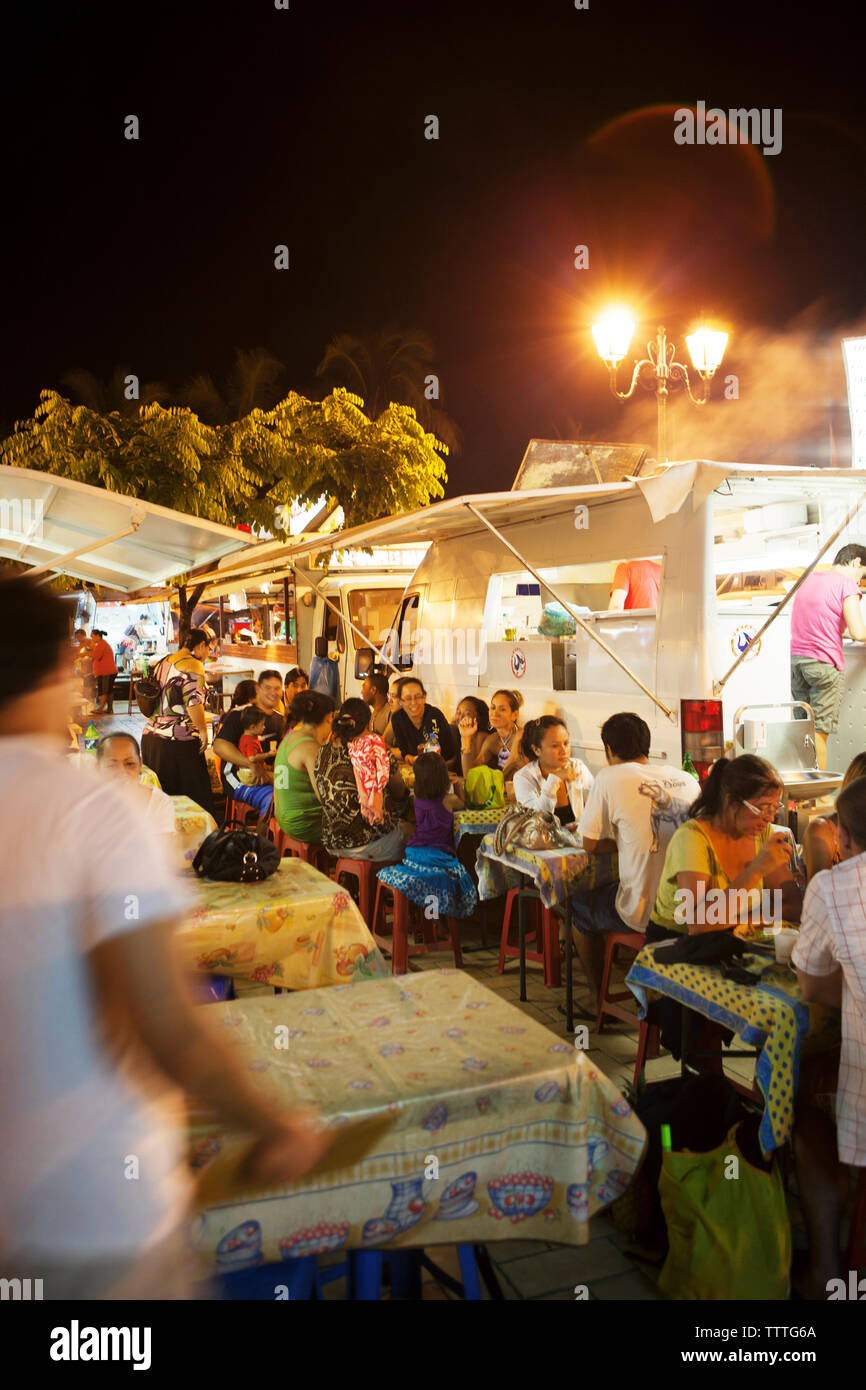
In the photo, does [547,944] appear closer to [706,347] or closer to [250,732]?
[250,732]

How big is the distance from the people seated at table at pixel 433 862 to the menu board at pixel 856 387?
21.9 ft

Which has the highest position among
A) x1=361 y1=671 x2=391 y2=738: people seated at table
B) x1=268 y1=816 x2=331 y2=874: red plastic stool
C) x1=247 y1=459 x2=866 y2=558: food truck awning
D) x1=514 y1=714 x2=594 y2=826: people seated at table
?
x1=247 y1=459 x2=866 y2=558: food truck awning

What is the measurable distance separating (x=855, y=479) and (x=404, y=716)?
149 inches

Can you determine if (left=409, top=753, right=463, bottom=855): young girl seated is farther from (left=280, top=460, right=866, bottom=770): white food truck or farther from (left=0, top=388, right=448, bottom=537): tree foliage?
(left=0, top=388, right=448, bottom=537): tree foliage

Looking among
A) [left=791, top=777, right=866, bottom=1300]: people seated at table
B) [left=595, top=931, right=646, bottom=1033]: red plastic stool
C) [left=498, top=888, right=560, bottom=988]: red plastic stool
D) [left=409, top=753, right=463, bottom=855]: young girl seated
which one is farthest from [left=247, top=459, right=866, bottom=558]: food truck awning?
[left=791, top=777, right=866, bottom=1300]: people seated at table

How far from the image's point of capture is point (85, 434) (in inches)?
450

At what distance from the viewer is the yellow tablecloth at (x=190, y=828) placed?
5074mm

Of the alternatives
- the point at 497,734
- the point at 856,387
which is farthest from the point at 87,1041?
the point at 856,387

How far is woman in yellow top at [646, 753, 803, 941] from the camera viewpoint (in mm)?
3898

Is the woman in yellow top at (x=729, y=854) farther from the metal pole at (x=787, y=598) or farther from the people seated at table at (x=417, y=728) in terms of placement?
the people seated at table at (x=417, y=728)

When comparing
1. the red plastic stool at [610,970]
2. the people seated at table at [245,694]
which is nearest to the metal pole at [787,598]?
the red plastic stool at [610,970]

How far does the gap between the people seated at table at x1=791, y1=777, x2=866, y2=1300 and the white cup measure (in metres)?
0.30

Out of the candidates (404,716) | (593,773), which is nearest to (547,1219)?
(593,773)
